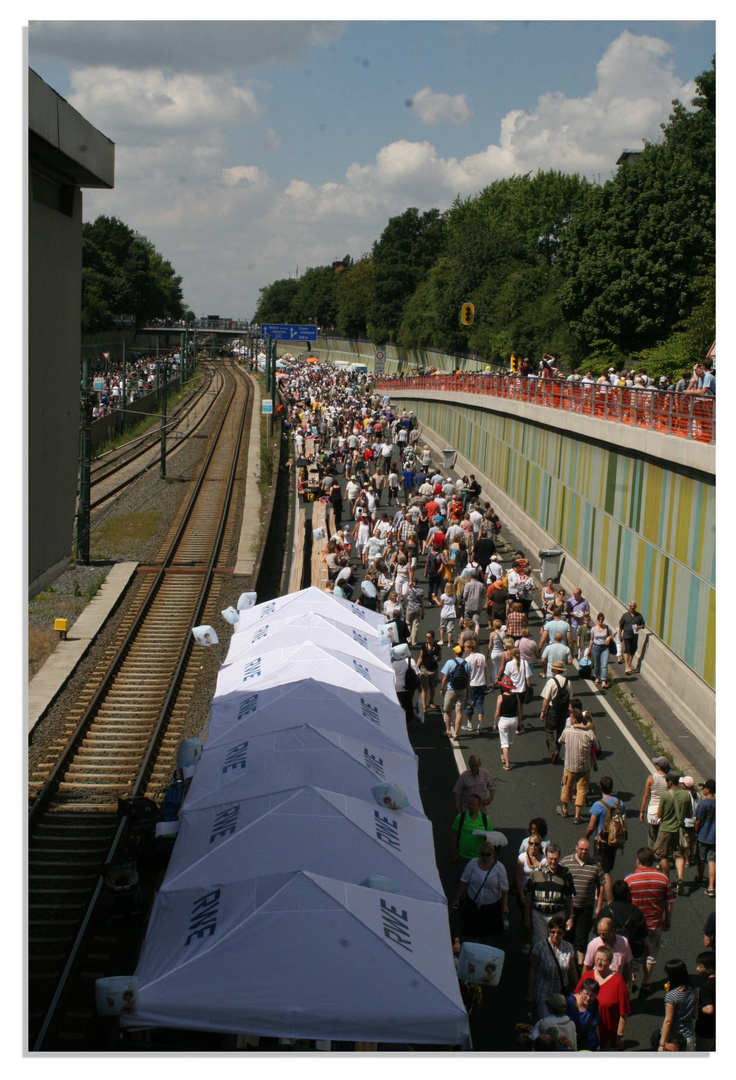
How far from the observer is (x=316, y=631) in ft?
43.1

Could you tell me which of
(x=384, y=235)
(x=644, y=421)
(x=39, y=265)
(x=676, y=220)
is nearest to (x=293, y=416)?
(x=676, y=220)

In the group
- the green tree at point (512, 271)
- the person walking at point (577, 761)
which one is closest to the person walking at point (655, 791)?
the person walking at point (577, 761)

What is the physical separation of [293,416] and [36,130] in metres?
53.7

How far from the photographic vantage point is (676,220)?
136ft

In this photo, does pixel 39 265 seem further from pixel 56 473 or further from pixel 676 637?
pixel 676 637

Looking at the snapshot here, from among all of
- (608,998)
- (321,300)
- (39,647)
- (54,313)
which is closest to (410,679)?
(54,313)

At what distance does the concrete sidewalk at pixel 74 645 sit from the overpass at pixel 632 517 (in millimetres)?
9845

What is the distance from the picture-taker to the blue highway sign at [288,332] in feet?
221

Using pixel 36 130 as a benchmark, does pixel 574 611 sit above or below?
below

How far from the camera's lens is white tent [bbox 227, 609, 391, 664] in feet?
43.2

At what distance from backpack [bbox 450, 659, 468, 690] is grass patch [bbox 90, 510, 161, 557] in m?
17.0

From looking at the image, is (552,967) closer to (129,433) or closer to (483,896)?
(483,896)

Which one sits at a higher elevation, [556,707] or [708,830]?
[556,707]

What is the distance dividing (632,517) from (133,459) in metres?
33.8
